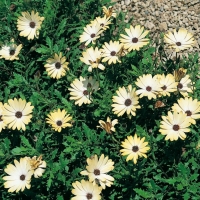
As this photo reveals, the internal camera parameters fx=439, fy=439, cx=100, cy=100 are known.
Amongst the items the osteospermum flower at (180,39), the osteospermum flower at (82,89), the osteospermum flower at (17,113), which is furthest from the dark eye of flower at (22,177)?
the osteospermum flower at (180,39)

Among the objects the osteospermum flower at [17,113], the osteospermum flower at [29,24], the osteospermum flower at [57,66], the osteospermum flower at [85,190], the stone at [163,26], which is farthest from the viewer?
the stone at [163,26]

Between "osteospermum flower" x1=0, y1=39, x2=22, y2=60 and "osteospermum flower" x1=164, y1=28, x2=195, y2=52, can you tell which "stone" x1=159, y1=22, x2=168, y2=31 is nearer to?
"osteospermum flower" x1=164, y1=28, x2=195, y2=52

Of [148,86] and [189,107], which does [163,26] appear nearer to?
[148,86]

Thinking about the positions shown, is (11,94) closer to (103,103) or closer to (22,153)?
(22,153)

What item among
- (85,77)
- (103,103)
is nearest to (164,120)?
(103,103)

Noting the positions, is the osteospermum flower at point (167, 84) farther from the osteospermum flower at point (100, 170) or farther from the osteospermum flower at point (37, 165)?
the osteospermum flower at point (37, 165)

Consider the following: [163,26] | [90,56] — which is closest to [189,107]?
[90,56]
